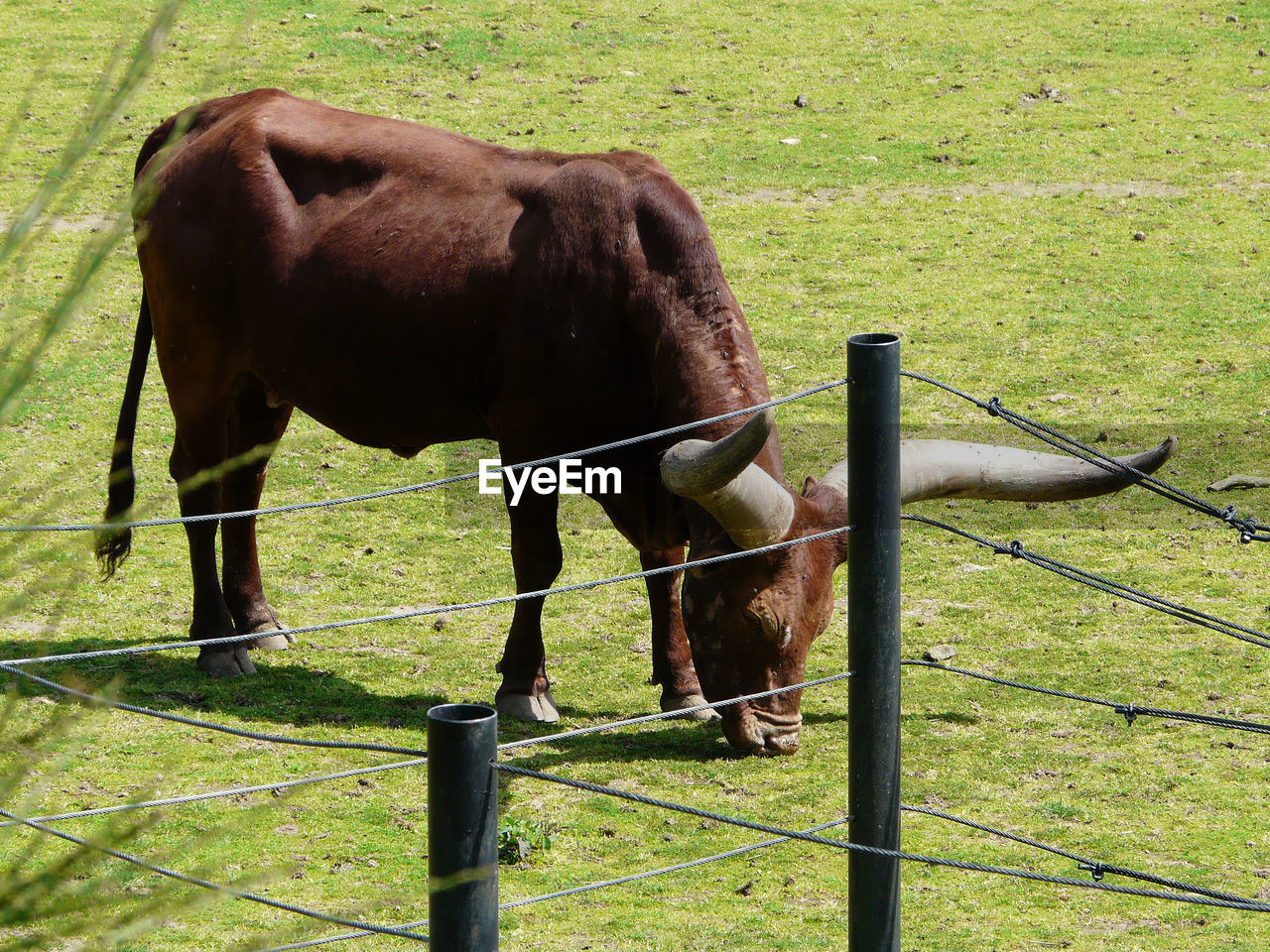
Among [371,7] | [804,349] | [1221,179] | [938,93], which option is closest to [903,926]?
[804,349]

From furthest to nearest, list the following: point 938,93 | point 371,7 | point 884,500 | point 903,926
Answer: point 371,7 < point 938,93 < point 903,926 < point 884,500

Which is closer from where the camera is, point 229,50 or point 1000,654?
point 229,50

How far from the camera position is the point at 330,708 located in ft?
20.7

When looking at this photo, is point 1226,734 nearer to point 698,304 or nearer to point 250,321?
point 698,304

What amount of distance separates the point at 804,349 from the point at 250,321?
14.5 ft

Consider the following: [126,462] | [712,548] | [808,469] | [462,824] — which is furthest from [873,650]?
[808,469]

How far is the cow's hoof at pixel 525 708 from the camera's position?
20.2 ft

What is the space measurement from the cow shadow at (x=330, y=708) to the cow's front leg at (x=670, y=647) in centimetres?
11

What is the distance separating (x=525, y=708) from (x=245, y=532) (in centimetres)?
157

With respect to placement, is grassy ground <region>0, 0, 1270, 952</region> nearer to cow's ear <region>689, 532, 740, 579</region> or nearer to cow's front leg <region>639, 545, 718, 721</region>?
cow's front leg <region>639, 545, 718, 721</region>

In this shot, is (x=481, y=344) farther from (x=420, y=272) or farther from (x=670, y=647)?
(x=670, y=647)

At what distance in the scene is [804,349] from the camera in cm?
1013

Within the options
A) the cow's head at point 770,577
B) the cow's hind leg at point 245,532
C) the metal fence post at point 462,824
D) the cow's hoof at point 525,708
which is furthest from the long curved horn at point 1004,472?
the cow's hind leg at point 245,532

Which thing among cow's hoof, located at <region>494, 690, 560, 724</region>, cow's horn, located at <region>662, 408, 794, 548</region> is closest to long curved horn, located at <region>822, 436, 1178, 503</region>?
cow's horn, located at <region>662, 408, 794, 548</region>
